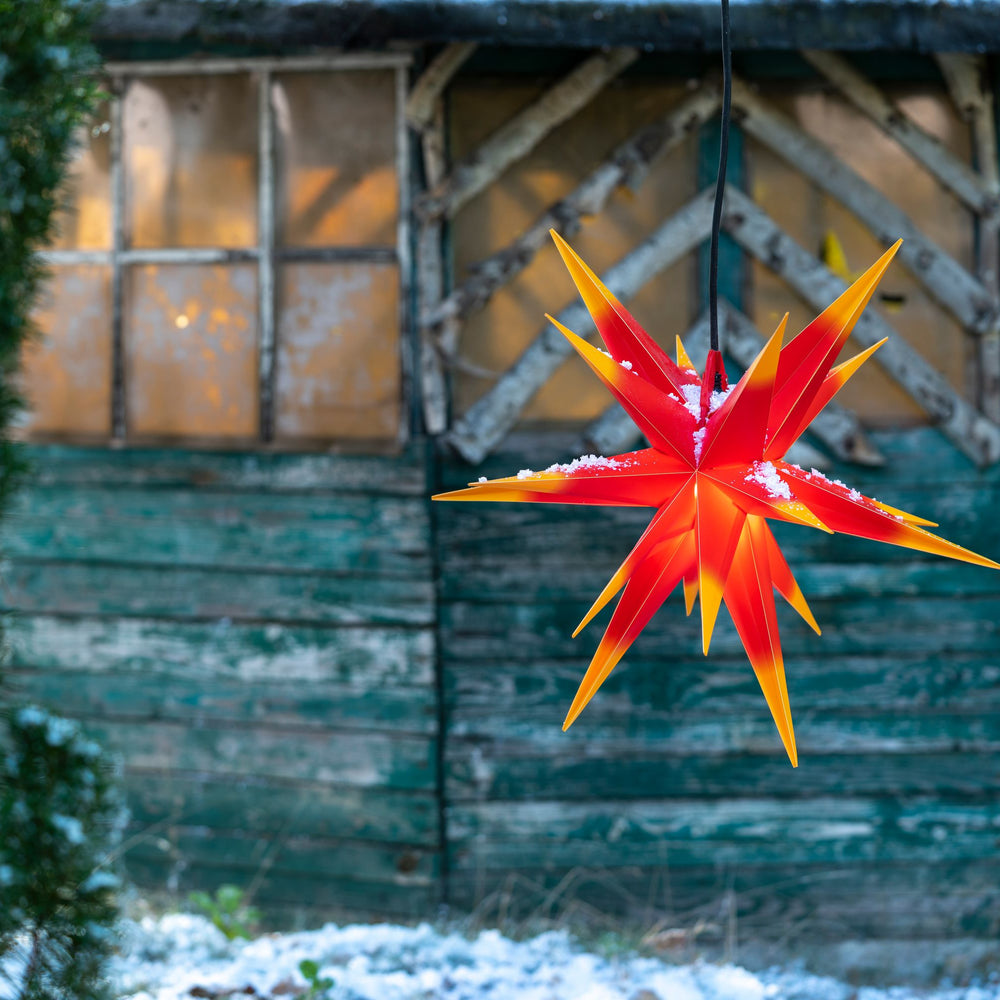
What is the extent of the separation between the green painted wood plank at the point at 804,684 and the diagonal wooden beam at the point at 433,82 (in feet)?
5.91

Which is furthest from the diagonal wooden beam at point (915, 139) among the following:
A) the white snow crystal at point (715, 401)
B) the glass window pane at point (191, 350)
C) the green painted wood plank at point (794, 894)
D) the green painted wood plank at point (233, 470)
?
the white snow crystal at point (715, 401)

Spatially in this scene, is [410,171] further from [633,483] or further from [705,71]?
[633,483]

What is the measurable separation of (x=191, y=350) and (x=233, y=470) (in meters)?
0.43

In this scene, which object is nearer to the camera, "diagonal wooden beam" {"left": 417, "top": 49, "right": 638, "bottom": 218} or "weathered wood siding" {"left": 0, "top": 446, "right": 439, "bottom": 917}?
"diagonal wooden beam" {"left": 417, "top": 49, "right": 638, "bottom": 218}

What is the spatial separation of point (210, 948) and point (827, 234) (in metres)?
3.00

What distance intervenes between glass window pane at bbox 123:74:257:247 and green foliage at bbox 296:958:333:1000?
2.22 meters

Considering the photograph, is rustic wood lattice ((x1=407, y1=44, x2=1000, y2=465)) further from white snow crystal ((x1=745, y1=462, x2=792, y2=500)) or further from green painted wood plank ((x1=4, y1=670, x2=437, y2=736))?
white snow crystal ((x1=745, y1=462, x2=792, y2=500))

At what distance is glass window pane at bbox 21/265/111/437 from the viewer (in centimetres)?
299

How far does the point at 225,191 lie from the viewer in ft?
9.54

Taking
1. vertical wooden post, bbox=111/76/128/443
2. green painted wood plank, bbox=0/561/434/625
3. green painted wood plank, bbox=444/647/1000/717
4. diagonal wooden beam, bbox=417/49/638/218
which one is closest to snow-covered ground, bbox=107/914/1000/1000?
green painted wood plank, bbox=444/647/1000/717

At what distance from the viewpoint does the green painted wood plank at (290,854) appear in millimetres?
2865

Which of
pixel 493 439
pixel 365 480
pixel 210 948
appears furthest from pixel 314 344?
pixel 210 948

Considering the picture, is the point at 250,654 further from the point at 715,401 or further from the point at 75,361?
the point at 715,401

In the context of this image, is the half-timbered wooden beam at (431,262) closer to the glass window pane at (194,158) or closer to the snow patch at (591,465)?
the glass window pane at (194,158)
